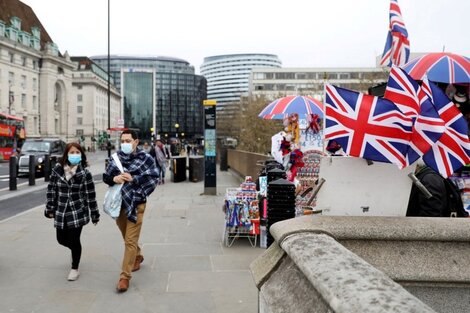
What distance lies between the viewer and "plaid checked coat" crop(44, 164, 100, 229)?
→ 17.5ft

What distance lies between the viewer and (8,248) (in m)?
6.93

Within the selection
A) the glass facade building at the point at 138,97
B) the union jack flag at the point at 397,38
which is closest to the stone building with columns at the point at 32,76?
the glass facade building at the point at 138,97

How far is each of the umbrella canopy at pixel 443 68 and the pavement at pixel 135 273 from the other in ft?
9.49

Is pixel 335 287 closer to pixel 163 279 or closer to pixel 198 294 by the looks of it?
pixel 198 294

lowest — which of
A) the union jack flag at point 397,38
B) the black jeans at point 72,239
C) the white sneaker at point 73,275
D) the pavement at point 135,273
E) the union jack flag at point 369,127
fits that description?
the pavement at point 135,273

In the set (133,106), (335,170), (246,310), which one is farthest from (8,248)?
(133,106)

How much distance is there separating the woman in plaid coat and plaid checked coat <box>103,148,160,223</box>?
0.42m

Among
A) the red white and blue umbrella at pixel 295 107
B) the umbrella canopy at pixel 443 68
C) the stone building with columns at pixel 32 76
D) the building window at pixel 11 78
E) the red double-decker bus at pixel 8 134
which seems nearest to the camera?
the umbrella canopy at pixel 443 68

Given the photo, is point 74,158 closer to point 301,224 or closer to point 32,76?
point 301,224

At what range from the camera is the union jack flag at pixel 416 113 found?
302 cm

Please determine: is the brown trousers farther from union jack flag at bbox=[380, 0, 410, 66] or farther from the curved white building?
the curved white building

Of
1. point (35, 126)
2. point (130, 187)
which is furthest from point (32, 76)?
point (130, 187)

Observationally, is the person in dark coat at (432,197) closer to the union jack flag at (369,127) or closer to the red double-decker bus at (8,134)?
the union jack flag at (369,127)

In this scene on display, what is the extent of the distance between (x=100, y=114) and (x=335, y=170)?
13080 centimetres
